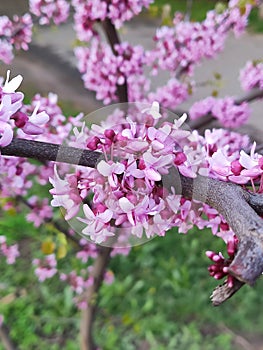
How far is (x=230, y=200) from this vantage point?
36.1 inches

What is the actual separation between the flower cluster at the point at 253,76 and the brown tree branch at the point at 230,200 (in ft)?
6.05

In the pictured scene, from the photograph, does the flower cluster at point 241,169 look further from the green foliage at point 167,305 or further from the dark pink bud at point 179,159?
the green foliage at point 167,305

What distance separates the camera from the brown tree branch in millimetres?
704

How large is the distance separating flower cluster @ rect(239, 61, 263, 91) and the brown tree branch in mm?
1845

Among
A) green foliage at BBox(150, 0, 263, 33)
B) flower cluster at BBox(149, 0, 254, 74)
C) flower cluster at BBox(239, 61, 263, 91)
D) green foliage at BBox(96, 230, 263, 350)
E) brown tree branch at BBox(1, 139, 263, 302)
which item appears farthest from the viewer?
green foliage at BBox(150, 0, 263, 33)

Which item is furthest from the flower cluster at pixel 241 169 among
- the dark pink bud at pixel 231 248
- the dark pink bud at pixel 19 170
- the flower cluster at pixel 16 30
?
the flower cluster at pixel 16 30

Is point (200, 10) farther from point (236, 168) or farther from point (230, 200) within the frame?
point (230, 200)

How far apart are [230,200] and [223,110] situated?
206 centimetres

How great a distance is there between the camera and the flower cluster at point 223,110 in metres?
2.89

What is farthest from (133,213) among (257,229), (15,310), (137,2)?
(15,310)

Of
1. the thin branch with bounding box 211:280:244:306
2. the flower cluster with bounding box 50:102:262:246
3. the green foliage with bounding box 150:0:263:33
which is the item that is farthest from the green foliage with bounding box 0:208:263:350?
the green foliage with bounding box 150:0:263:33

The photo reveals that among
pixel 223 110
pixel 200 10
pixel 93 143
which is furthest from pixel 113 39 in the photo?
pixel 200 10

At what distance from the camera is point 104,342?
124 inches

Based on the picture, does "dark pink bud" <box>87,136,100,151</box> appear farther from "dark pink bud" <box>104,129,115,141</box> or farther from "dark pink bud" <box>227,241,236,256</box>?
"dark pink bud" <box>227,241,236,256</box>
